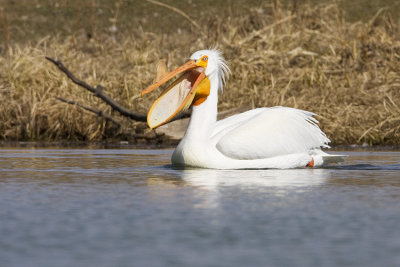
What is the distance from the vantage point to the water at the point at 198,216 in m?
3.78

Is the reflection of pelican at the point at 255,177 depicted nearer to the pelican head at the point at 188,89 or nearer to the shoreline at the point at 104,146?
the pelican head at the point at 188,89

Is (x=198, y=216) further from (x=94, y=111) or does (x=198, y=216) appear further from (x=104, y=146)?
(x=94, y=111)

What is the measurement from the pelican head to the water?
1.75 ft

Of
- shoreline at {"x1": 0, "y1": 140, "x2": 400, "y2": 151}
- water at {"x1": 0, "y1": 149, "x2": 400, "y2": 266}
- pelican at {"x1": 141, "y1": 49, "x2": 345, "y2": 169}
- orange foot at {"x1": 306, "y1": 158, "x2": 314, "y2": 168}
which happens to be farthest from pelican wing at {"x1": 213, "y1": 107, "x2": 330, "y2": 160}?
shoreline at {"x1": 0, "y1": 140, "x2": 400, "y2": 151}

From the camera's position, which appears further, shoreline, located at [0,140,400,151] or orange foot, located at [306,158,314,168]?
shoreline, located at [0,140,400,151]

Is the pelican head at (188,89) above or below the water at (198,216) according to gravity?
above

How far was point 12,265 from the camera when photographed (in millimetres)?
3566

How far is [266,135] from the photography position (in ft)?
25.4

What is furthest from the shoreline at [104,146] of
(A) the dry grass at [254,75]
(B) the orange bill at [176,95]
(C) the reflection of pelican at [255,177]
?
(C) the reflection of pelican at [255,177]

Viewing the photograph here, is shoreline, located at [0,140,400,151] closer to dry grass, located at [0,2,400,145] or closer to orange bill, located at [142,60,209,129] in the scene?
dry grass, located at [0,2,400,145]

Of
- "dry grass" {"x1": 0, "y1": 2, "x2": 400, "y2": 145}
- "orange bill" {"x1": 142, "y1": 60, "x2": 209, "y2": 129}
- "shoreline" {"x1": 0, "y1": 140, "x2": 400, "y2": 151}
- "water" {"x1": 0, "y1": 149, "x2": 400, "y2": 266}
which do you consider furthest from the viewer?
"dry grass" {"x1": 0, "y1": 2, "x2": 400, "y2": 145}

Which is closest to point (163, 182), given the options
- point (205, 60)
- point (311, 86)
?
point (205, 60)

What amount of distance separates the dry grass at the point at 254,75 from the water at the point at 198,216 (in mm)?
Answer: 4358

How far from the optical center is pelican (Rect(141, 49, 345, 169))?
7.55m
